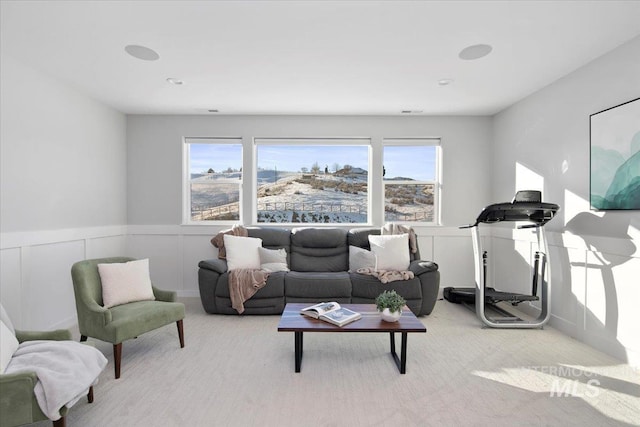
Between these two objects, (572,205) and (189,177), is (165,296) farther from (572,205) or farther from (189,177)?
(572,205)

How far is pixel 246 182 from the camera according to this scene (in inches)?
197

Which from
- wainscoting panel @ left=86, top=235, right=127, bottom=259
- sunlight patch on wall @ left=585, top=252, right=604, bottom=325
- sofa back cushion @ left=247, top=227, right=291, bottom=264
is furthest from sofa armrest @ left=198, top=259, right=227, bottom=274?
sunlight patch on wall @ left=585, top=252, right=604, bottom=325

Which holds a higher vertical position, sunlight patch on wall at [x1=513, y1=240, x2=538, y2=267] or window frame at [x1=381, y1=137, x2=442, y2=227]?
window frame at [x1=381, y1=137, x2=442, y2=227]

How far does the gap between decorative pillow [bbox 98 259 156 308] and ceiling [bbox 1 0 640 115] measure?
190 centimetres

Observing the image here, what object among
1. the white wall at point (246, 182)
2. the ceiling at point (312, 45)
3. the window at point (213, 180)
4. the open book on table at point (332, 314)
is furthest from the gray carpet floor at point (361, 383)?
the ceiling at point (312, 45)

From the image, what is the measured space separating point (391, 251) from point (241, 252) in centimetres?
188

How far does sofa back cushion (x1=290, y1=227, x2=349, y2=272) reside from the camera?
14.9 feet

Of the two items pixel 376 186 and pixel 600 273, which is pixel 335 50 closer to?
pixel 376 186

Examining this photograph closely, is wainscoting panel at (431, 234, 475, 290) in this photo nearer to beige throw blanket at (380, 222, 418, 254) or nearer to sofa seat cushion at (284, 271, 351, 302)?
beige throw blanket at (380, 222, 418, 254)

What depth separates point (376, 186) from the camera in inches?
198

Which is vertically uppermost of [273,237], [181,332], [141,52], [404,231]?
[141,52]

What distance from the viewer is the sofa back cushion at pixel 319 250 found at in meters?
4.53

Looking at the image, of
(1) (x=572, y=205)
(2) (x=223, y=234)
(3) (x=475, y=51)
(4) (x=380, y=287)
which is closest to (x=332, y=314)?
(4) (x=380, y=287)

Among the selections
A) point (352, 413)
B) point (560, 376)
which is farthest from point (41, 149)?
point (560, 376)
